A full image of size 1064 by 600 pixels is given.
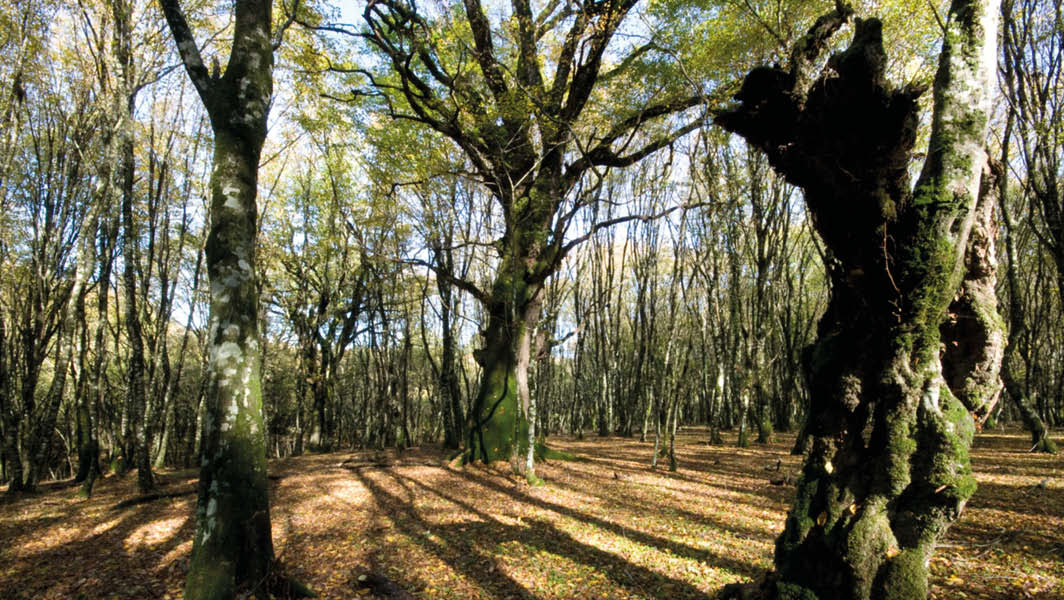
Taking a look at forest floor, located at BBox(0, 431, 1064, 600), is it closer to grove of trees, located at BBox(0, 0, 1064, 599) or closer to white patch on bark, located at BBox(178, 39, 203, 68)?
grove of trees, located at BBox(0, 0, 1064, 599)

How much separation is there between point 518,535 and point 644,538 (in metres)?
1.69

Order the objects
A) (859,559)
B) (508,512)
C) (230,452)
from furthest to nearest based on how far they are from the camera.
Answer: (508,512), (230,452), (859,559)

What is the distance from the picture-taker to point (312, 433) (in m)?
18.1

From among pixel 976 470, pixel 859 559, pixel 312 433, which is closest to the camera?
pixel 859 559

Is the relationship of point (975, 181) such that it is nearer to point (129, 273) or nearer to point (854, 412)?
point (854, 412)

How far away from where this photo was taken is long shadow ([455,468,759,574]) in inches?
189

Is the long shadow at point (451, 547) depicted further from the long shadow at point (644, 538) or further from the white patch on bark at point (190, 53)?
the white patch on bark at point (190, 53)

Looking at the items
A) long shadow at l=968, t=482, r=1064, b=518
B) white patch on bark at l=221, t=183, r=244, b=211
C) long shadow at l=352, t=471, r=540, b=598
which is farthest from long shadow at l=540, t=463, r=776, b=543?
white patch on bark at l=221, t=183, r=244, b=211

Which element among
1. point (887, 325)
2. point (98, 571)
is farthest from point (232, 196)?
point (887, 325)

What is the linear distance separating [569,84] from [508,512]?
9.24 m

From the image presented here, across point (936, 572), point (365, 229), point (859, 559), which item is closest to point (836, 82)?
point (859, 559)

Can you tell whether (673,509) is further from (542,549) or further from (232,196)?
(232,196)

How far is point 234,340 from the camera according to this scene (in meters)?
3.96

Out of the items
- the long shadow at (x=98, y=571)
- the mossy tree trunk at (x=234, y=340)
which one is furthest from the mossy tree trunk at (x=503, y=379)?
the mossy tree trunk at (x=234, y=340)
